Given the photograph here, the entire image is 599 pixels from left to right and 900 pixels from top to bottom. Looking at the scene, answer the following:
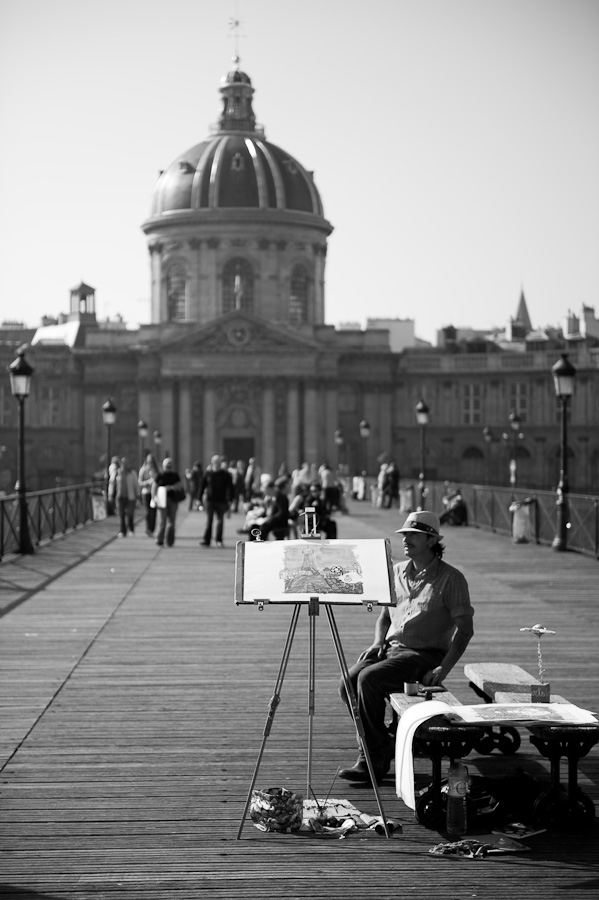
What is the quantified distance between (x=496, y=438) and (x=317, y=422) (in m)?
11.8

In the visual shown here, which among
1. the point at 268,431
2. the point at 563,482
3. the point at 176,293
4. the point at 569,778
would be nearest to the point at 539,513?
the point at 563,482

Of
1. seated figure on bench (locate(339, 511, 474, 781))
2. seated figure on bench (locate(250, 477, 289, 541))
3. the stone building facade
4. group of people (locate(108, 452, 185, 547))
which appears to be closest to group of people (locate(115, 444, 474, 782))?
seated figure on bench (locate(339, 511, 474, 781))

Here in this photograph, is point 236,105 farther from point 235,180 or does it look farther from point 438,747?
point 438,747

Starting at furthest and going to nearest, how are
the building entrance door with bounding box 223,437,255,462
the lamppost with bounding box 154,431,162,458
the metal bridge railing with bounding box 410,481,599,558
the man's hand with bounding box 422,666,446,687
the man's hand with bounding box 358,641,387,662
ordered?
the building entrance door with bounding box 223,437,255,462, the lamppost with bounding box 154,431,162,458, the metal bridge railing with bounding box 410,481,599,558, the man's hand with bounding box 358,641,387,662, the man's hand with bounding box 422,666,446,687

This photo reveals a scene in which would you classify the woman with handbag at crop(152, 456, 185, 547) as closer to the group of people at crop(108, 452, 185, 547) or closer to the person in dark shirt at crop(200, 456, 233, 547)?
the group of people at crop(108, 452, 185, 547)

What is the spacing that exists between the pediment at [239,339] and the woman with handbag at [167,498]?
60.6m

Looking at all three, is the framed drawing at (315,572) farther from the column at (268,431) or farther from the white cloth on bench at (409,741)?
the column at (268,431)

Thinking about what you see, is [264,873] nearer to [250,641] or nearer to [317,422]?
[250,641]

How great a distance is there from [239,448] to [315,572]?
8382 centimetres

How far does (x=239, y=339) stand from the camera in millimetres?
90625

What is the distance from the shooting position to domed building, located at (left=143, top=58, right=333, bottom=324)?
94.7m

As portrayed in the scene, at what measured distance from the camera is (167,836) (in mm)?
7910

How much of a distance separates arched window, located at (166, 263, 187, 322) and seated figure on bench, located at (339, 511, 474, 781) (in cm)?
8813

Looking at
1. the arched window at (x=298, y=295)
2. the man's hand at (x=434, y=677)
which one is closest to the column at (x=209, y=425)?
the arched window at (x=298, y=295)
